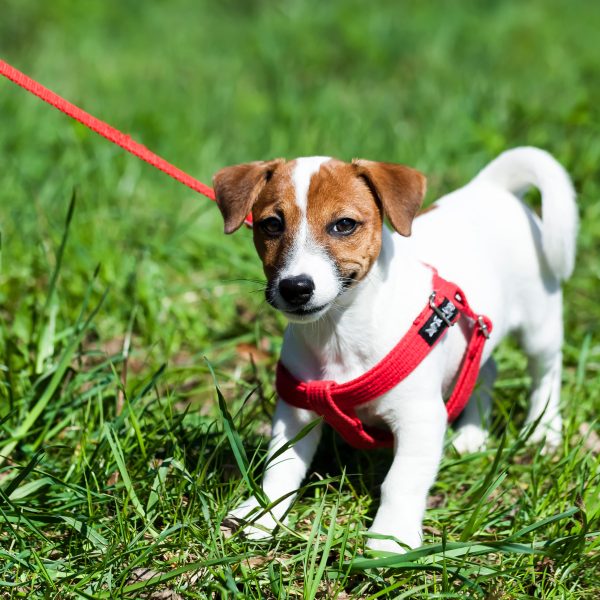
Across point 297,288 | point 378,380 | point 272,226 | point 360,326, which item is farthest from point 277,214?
point 378,380

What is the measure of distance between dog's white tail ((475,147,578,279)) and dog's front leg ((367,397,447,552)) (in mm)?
1047

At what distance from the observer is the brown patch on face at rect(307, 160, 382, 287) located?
9.20 ft

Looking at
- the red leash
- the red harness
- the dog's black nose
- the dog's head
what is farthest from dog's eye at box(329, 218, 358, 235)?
the red leash

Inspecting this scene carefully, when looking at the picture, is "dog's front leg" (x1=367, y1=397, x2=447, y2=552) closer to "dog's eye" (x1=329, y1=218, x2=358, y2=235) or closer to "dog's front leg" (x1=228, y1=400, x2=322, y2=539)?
"dog's front leg" (x1=228, y1=400, x2=322, y2=539)

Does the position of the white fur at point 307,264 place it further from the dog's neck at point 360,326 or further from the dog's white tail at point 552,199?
the dog's white tail at point 552,199

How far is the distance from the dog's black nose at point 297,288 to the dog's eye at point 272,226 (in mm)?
272

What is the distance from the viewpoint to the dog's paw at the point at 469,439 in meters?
3.65

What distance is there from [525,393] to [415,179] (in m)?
1.57

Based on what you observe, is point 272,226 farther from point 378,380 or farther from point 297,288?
point 378,380

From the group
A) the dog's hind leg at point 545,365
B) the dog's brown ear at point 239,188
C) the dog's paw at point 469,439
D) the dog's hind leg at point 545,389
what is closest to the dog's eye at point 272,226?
the dog's brown ear at point 239,188

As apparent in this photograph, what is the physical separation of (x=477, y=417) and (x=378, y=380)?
3.56 feet

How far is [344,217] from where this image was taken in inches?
112

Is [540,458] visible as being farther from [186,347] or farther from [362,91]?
[362,91]

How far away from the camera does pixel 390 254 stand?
9.90ft
